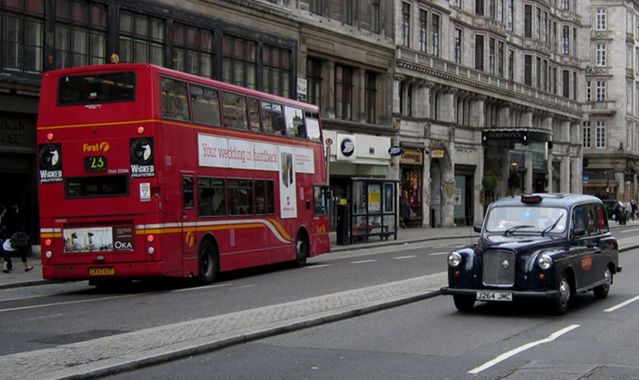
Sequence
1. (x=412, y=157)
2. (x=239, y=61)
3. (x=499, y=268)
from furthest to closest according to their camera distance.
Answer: (x=412, y=157), (x=239, y=61), (x=499, y=268)

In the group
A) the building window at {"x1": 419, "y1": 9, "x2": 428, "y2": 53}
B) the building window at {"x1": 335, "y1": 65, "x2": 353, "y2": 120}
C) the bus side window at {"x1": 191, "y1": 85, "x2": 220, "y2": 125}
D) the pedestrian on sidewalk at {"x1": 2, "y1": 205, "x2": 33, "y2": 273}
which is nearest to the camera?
the bus side window at {"x1": 191, "y1": 85, "x2": 220, "y2": 125}

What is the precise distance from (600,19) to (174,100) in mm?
79898

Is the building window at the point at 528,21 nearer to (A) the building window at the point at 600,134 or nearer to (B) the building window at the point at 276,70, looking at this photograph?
(A) the building window at the point at 600,134

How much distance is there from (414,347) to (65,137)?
10123mm

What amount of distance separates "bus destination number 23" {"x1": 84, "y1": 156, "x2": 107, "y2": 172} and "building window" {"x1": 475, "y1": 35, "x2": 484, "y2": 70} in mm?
42907

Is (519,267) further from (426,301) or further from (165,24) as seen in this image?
(165,24)

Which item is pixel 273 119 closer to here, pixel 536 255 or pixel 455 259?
pixel 455 259

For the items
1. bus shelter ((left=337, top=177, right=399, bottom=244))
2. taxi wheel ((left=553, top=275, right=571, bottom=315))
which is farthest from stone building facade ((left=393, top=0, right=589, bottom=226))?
taxi wheel ((left=553, top=275, right=571, bottom=315))

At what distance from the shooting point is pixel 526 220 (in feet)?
47.7

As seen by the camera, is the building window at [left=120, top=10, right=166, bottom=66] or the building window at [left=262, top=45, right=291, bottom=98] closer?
the building window at [left=120, top=10, right=166, bottom=66]

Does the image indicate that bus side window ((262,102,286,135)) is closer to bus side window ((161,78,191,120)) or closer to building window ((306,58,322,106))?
bus side window ((161,78,191,120))

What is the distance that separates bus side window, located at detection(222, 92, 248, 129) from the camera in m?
20.8

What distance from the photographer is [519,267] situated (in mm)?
13148

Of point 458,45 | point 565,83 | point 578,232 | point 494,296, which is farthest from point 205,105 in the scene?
point 565,83
